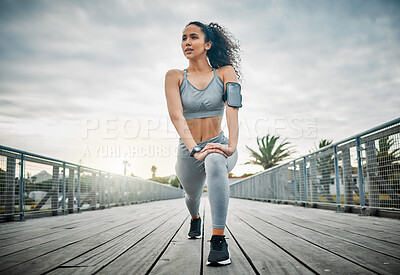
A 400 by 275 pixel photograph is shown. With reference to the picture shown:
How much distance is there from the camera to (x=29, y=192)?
17.0ft

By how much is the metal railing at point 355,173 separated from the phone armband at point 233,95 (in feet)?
8.60

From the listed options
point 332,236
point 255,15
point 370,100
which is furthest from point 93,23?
point 370,100

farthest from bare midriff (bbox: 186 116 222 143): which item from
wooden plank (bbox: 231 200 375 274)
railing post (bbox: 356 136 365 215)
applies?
railing post (bbox: 356 136 365 215)

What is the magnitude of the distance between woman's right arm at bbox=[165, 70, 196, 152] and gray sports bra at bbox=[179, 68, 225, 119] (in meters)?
0.06

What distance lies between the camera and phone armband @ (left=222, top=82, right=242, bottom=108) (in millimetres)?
2027

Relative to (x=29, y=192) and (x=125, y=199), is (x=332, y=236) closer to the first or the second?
(x=29, y=192)

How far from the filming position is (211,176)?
1.82 metres

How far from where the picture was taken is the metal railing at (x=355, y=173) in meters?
3.96

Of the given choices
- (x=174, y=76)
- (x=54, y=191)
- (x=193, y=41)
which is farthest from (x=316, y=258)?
(x=54, y=191)

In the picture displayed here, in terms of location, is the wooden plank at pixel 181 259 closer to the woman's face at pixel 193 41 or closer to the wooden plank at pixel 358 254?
the wooden plank at pixel 358 254

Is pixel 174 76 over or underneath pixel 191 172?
over

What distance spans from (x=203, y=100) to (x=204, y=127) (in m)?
0.17

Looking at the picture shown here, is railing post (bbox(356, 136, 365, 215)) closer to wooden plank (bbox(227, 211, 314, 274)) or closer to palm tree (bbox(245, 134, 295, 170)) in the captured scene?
wooden plank (bbox(227, 211, 314, 274))

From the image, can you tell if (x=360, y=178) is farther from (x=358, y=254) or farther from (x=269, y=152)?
(x=269, y=152)
